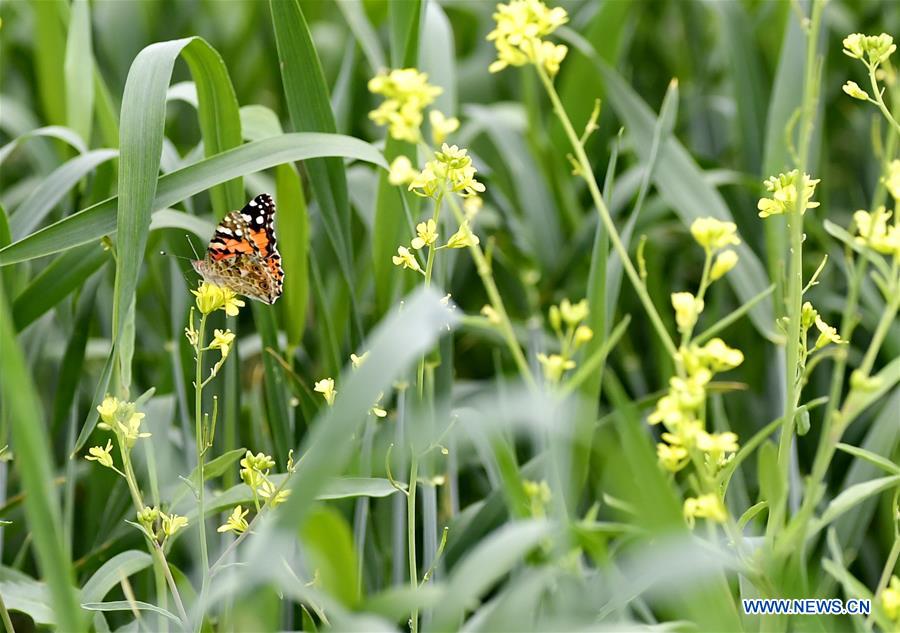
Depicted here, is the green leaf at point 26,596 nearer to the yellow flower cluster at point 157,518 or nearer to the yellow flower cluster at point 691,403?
the yellow flower cluster at point 157,518

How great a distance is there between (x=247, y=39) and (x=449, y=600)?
1543 millimetres

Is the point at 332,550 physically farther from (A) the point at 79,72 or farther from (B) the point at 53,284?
(A) the point at 79,72

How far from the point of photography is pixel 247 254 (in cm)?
86

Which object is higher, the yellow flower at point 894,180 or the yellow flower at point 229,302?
the yellow flower at point 894,180

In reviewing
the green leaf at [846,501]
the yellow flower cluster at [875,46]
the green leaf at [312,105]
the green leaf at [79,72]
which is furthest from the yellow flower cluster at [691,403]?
the green leaf at [79,72]

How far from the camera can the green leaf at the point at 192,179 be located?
2.47ft

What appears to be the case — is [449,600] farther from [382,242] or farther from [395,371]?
[382,242]

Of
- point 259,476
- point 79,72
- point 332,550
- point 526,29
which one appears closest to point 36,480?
point 332,550

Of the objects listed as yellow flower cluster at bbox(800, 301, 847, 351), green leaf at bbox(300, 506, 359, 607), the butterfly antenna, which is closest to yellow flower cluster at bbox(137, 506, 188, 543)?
green leaf at bbox(300, 506, 359, 607)

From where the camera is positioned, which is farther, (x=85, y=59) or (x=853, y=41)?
(x=85, y=59)

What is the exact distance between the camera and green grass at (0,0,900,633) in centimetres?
51

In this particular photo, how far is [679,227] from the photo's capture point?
146 cm

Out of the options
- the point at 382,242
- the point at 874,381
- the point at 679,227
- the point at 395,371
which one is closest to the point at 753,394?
the point at 679,227

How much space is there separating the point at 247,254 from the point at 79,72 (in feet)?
1.24
